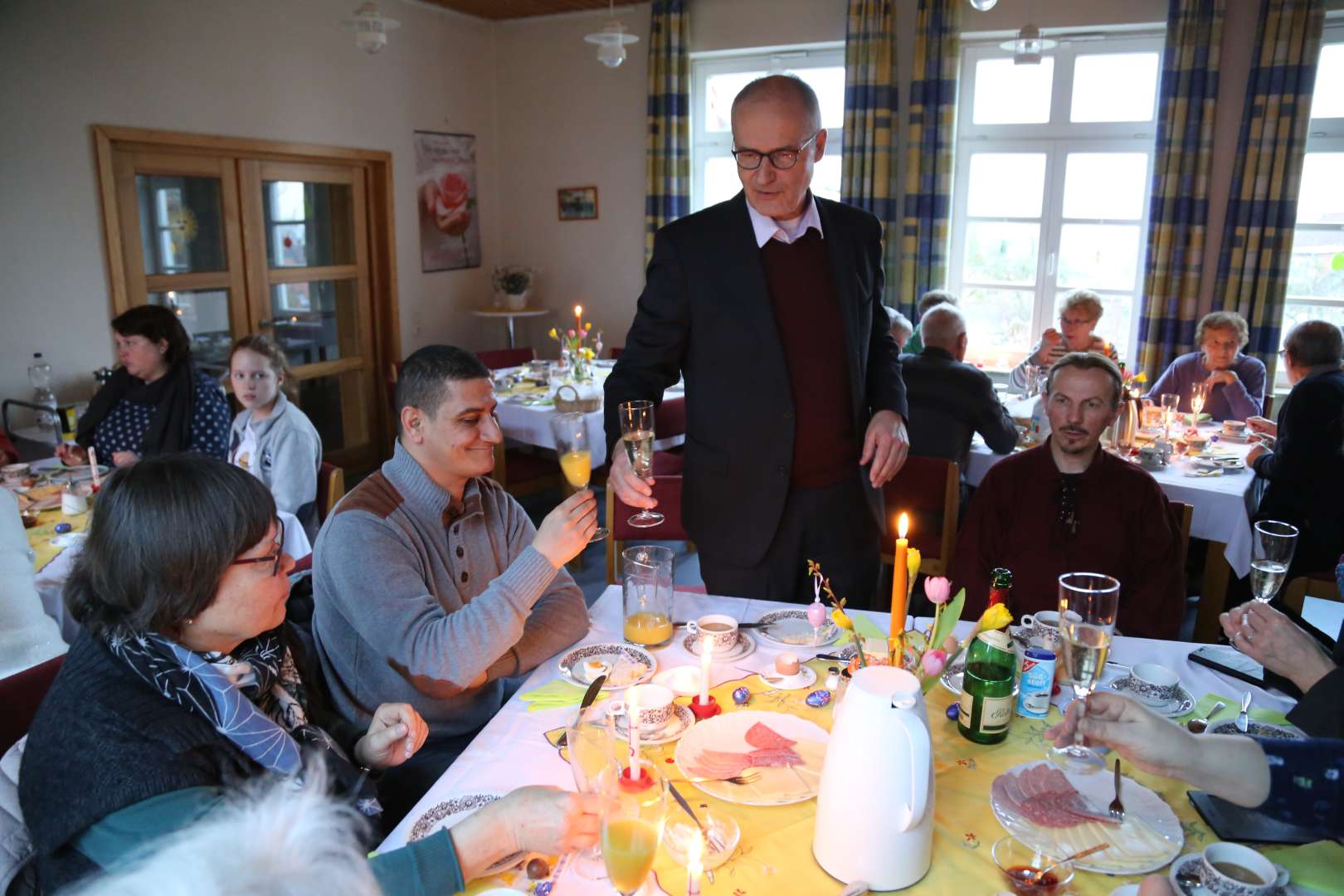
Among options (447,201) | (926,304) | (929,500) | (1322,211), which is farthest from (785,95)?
(447,201)

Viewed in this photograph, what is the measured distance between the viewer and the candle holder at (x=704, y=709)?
5.19 ft

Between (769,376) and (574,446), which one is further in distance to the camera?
(769,376)

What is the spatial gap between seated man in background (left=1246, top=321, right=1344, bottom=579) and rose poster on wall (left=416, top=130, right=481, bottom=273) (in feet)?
19.3

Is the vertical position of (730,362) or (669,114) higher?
(669,114)

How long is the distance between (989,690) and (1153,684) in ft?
1.33

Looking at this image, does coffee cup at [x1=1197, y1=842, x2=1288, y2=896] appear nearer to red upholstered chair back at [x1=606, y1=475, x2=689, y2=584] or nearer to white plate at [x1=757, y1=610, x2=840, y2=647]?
white plate at [x1=757, y1=610, x2=840, y2=647]

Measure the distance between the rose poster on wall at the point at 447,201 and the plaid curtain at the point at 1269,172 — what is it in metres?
5.59

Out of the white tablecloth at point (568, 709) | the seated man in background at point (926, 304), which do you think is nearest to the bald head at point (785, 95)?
the white tablecloth at point (568, 709)

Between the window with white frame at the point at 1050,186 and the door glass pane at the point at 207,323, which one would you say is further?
the window with white frame at the point at 1050,186

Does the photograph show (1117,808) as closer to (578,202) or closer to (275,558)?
(275,558)

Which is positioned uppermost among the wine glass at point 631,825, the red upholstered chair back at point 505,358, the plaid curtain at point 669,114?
the plaid curtain at point 669,114

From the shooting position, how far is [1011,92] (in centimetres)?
623

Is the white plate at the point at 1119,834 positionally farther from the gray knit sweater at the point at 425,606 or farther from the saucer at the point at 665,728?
the gray knit sweater at the point at 425,606

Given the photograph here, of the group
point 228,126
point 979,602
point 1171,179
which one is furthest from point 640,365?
point 1171,179
